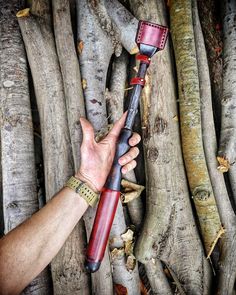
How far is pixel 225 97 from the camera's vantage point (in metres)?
1.99

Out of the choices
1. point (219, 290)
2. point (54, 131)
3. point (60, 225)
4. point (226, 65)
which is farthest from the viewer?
point (226, 65)

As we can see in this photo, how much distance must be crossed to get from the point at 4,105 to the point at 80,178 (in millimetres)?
710

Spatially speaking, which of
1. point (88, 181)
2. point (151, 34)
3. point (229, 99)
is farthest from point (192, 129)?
point (88, 181)

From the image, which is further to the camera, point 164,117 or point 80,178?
point 164,117

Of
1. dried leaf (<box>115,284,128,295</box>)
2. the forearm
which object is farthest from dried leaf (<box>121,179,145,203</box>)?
dried leaf (<box>115,284,128,295</box>)

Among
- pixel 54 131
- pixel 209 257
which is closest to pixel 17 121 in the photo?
pixel 54 131

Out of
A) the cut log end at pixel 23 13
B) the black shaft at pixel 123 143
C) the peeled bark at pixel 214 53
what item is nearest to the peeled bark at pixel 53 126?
the cut log end at pixel 23 13

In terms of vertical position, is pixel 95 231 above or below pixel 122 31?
below

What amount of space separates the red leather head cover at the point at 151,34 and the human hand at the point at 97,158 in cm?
42

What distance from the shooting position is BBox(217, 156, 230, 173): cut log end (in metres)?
1.89

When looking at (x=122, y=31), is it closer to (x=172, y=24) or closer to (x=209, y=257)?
(x=172, y=24)

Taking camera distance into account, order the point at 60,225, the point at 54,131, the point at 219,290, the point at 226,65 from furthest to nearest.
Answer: the point at 226,65 → the point at 219,290 → the point at 54,131 → the point at 60,225

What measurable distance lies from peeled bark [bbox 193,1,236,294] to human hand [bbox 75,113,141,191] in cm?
65

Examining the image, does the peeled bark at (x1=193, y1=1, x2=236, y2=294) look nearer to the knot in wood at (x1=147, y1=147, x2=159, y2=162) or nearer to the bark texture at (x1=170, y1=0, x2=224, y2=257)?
the bark texture at (x1=170, y1=0, x2=224, y2=257)
